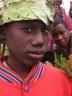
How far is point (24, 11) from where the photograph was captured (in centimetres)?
197

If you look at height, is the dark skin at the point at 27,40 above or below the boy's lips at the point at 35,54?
above

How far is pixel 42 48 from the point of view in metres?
1.96

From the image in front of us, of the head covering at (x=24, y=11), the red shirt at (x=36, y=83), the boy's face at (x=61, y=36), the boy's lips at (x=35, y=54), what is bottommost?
the boy's face at (x=61, y=36)

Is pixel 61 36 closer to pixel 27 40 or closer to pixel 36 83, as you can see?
pixel 36 83

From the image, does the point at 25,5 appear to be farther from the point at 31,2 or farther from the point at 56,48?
the point at 56,48

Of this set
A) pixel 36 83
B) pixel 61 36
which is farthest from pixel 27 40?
pixel 61 36

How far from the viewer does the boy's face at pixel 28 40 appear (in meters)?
1.94

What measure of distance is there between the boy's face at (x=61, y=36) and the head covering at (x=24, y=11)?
1.91 metres

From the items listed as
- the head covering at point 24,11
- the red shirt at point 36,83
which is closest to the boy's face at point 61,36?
the red shirt at point 36,83

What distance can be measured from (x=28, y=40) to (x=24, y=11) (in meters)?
0.17

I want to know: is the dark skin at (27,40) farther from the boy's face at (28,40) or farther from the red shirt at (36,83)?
the red shirt at (36,83)

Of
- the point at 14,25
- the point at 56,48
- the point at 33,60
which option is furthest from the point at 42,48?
the point at 56,48

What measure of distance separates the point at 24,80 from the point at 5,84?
115mm

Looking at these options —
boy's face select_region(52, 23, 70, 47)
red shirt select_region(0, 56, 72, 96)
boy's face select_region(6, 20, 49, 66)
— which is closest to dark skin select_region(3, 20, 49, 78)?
boy's face select_region(6, 20, 49, 66)
